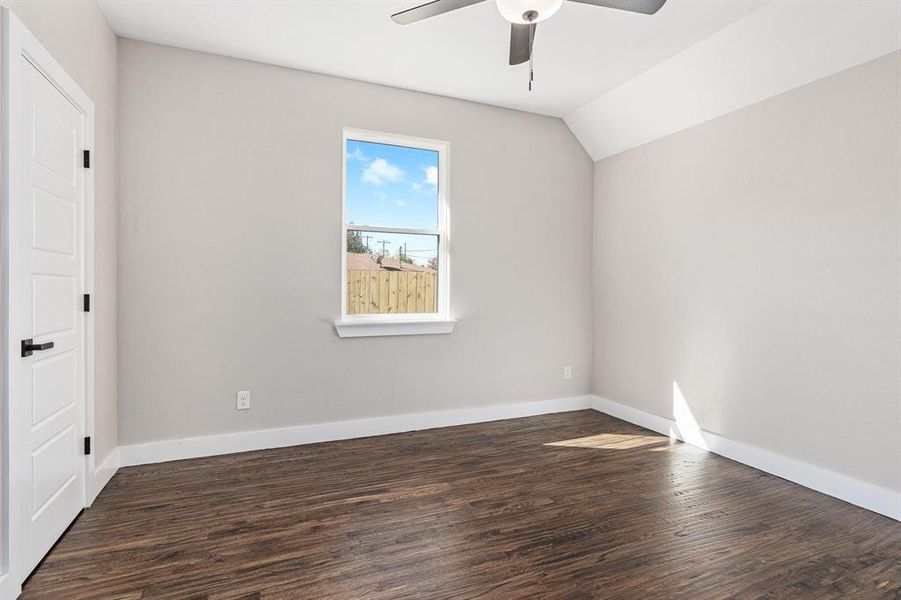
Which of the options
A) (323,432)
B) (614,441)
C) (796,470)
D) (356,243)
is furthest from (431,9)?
(796,470)

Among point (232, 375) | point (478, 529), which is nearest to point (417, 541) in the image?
point (478, 529)

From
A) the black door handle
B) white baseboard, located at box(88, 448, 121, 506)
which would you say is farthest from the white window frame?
the black door handle

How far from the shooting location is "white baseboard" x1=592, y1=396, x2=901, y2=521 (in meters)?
2.53

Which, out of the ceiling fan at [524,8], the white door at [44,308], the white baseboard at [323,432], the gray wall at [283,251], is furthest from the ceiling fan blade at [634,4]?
the white baseboard at [323,432]

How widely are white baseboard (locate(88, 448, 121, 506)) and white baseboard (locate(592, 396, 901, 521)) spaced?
12.7ft

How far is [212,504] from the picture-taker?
8.49ft

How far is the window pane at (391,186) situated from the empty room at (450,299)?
0.03 metres

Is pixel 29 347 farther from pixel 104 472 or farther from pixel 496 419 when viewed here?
pixel 496 419

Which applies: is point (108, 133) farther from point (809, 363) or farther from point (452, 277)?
point (809, 363)

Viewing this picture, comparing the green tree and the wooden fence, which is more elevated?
the green tree

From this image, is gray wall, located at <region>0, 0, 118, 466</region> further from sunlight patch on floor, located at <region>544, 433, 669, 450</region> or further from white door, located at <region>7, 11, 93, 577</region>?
sunlight patch on floor, located at <region>544, 433, 669, 450</region>

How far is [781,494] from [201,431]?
3.68 meters

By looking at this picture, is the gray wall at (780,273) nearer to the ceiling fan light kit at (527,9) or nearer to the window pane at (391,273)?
the window pane at (391,273)

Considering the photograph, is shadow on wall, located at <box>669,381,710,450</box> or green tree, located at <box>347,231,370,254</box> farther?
green tree, located at <box>347,231,370,254</box>
